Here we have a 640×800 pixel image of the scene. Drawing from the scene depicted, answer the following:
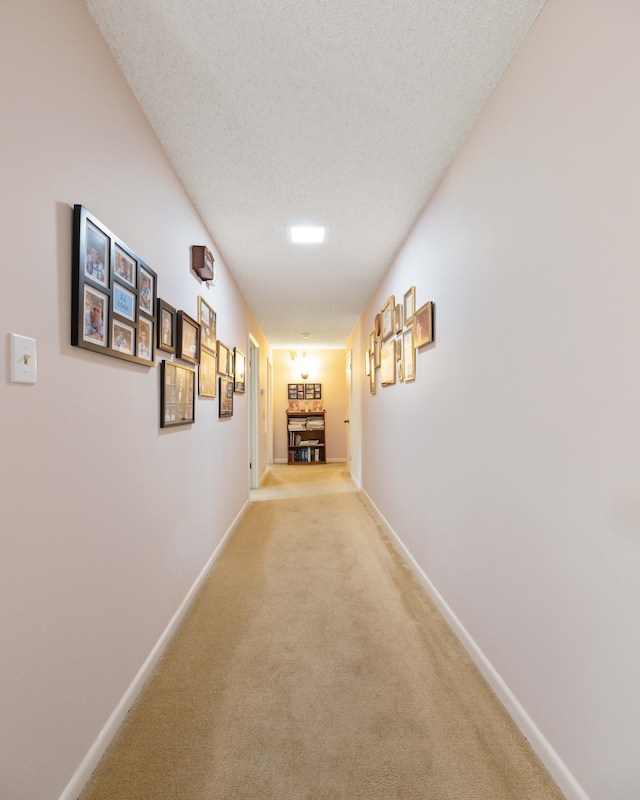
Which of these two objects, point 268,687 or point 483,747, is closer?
point 483,747

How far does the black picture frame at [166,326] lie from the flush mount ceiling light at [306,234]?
124cm

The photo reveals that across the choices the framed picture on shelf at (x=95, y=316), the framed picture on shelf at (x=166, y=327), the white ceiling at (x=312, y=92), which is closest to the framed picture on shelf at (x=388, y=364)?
the white ceiling at (x=312, y=92)

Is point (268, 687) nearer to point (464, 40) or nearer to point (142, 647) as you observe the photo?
point (142, 647)

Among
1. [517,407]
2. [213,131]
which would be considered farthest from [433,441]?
[213,131]

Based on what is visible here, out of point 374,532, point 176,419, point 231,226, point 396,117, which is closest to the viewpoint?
point 396,117

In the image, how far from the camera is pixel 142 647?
1623mm

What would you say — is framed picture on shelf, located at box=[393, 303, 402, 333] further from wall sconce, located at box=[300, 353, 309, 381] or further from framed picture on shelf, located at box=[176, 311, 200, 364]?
wall sconce, located at box=[300, 353, 309, 381]

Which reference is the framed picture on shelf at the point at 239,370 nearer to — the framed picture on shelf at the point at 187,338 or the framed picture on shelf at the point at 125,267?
the framed picture on shelf at the point at 187,338

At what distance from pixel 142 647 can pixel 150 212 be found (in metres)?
1.85

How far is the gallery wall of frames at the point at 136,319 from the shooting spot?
119cm

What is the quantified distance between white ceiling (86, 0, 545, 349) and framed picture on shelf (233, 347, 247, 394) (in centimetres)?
137

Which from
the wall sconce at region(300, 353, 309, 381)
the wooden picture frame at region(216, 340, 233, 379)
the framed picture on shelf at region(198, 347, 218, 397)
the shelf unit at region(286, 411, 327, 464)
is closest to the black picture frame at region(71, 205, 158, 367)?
the framed picture on shelf at region(198, 347, 218, 397)

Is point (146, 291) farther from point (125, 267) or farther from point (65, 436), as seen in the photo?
point (65, 436)

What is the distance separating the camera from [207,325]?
9.11 ft
